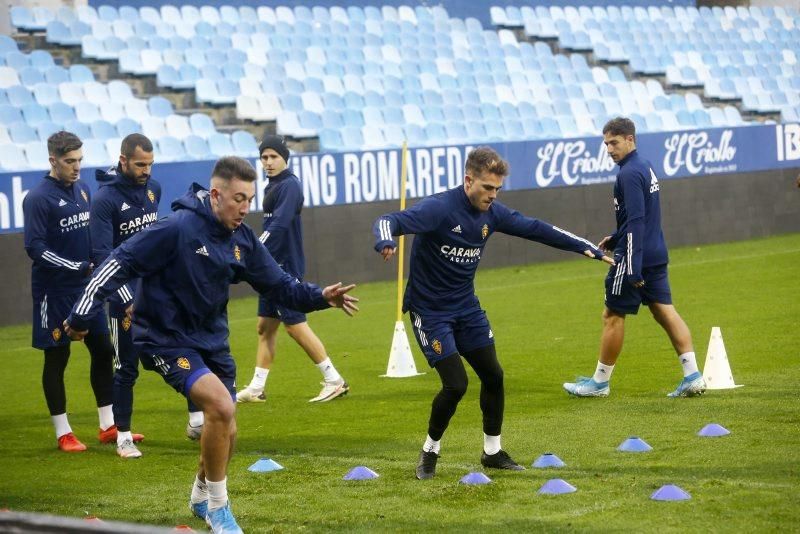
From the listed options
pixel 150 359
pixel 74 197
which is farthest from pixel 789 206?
pixel 150 359

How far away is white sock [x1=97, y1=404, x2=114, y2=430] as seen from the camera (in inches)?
370

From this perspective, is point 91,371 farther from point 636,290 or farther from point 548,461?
point 636,290

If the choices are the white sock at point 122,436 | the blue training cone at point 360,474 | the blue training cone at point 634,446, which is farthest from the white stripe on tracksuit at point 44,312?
the blue training cone at point 634,446

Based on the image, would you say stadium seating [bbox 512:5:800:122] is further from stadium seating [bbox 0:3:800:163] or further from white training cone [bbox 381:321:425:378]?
white training cone [bbox 381:321:425:378]

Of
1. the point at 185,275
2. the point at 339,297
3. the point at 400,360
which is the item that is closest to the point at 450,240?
the point at 339,297

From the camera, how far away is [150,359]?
673 cm

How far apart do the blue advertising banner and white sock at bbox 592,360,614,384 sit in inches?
315

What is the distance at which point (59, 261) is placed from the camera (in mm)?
9055

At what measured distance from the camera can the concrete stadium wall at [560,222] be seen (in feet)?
52.3

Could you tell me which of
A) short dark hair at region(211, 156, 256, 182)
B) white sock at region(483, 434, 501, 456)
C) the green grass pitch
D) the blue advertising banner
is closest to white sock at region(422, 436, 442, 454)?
the green grass pitch

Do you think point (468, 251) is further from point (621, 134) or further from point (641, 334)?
point (641, 334)

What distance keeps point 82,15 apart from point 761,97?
14683mm

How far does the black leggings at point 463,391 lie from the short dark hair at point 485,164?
106 cm

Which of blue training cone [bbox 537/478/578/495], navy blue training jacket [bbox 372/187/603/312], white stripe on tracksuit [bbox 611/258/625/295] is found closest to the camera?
blue training cone [bbox 537/478/578/495]
